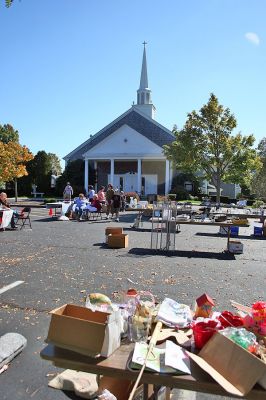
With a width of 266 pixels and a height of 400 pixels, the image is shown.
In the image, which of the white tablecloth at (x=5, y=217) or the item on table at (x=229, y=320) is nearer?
the item on table at (x=229, y=320)

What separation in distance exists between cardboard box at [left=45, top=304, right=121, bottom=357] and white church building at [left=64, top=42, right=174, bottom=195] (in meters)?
35.3

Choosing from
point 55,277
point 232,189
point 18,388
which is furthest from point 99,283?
point 232,189

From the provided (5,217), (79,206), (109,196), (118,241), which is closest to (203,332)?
(118,241)

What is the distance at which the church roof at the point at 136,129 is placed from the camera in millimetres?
42031

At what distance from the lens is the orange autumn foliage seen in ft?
79.8

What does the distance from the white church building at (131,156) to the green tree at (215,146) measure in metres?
9.94

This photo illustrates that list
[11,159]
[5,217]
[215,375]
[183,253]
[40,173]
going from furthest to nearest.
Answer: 1. [40,173]
2. [11,159]
3. [5,217]
4. [183,253]
5. [215,375]

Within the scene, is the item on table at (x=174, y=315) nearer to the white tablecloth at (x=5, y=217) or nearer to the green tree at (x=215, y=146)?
the white tablecloth at (x=5, y=217)

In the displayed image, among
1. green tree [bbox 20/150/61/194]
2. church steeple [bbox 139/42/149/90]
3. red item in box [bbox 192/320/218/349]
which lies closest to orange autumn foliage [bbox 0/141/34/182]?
green tree [bbox 20/150/61/194]

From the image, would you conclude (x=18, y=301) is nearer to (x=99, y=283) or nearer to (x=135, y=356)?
(x=99, y=283)

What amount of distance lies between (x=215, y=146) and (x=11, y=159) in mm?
15339

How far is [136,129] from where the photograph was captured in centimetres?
4369

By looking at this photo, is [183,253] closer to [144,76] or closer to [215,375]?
[215,375]

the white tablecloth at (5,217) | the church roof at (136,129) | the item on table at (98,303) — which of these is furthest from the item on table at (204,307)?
the church roof at (136,129)
